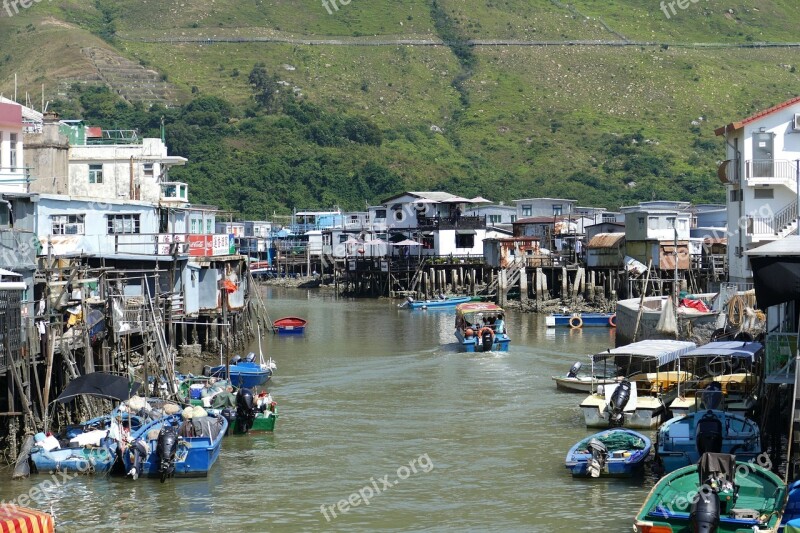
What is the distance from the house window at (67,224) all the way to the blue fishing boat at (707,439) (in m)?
27.8

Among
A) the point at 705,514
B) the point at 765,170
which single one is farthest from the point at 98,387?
the point at 765,170

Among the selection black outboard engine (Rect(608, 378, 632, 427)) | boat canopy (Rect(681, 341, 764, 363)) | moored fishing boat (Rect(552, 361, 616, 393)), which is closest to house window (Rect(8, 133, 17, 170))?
moored fishing boat (Rect(552, 361, 616, 393))

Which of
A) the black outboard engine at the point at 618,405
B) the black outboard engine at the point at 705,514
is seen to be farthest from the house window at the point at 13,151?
the black outboard engine at the point at 705,514

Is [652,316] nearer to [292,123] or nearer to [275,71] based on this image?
[292,123]

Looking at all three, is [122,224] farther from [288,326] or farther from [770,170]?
[770,170]

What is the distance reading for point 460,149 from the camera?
160625 mm

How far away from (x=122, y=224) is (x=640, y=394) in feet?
79.4

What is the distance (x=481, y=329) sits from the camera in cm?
5859

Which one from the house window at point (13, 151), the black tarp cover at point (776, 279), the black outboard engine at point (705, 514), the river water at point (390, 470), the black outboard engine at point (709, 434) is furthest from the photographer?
the house window at point (13, 151)

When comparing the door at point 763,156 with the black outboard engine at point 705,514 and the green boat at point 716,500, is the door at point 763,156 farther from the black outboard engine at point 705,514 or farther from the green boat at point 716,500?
the black outboard engine at point 705,514

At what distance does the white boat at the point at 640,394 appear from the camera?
37312 mm

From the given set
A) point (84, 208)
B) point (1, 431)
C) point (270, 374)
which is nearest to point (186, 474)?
point (1, 431)

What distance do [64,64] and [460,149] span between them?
6044cm

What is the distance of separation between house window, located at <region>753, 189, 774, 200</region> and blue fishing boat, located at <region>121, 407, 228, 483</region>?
3027 cm
